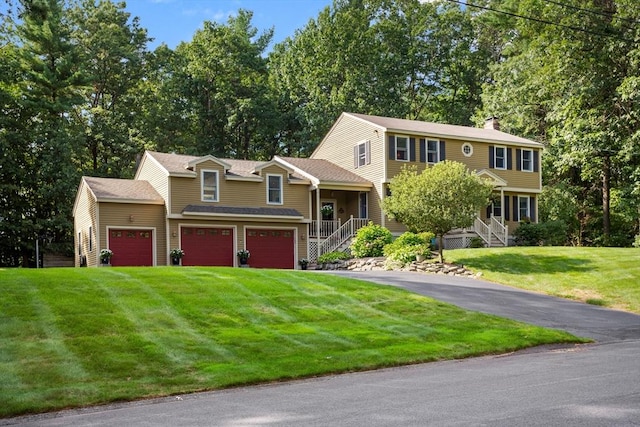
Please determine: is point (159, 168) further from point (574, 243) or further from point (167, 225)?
point (574, 243)

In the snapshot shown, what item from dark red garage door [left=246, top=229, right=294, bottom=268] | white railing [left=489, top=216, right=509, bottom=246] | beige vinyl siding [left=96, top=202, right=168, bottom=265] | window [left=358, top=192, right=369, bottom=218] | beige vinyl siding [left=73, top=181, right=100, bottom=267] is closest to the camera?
beige vinyl siding [left=96, top=202, right=168, bottom=265]

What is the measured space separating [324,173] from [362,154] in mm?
2580

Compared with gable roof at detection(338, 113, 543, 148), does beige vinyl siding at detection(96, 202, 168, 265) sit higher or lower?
lower

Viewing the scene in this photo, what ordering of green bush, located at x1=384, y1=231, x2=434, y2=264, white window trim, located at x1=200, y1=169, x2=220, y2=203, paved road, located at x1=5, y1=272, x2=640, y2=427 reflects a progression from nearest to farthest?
paved road, located at x1=5, y1=272, x2=640, y2=427
green bush, located at x1=384, y1=231, x2=434, y2=264
white window trim, located at x1=200, y1=169, x2=220, y2=203

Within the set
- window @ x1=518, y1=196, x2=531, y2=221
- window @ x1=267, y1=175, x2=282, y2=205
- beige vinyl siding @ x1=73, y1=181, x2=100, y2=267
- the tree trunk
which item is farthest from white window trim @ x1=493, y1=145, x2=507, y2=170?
beige vinyl siding @ x1=73, y1=181, x2=100, y2=267

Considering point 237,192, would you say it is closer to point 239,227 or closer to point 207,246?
point 239,227

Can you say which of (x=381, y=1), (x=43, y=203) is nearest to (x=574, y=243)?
(x=381, y=1)

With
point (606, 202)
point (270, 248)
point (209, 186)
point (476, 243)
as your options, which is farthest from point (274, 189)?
point (606, 202)

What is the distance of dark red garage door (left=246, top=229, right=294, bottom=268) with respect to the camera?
96.9 ft

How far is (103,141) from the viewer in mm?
42062

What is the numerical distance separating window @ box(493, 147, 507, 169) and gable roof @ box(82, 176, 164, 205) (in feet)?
59.9

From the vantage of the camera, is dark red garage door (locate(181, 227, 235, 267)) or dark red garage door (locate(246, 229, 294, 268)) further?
dark red garage door (locate(246, 229, 294, 268))

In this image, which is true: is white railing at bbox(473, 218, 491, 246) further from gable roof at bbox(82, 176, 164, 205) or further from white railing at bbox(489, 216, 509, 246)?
gable roof at bbox(82, 176, 164, 205)

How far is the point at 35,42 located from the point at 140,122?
8.26 meters
